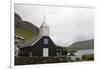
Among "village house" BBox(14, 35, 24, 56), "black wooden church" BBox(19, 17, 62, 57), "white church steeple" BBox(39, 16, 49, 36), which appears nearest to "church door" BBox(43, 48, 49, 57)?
"black wooden church" BBox(19, 17, 62, 57)

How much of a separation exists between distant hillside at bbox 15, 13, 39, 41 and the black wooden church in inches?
2.1

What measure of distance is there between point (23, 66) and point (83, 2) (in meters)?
1.08

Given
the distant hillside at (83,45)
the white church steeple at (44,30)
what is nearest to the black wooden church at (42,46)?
the white church steeple at (44,30)

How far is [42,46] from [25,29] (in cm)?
28

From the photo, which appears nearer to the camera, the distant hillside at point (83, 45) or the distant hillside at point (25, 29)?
Result: the distant hillside at point (25, 29)

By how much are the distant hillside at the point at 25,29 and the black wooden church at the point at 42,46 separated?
5 cm

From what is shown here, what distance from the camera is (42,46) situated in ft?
6.90

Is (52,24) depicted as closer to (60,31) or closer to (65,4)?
(60,31)

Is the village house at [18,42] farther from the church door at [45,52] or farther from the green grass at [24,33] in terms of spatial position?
the church door at [45,52]

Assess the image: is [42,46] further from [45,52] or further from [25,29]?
[25,29]

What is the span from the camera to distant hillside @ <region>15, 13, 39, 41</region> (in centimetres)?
202

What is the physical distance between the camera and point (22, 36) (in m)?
2.03

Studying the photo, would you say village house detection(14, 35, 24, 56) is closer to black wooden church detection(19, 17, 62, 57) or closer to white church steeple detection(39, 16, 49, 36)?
black wooden church detection(19, 17, 62, 57)

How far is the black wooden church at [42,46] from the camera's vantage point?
6.71 feet
